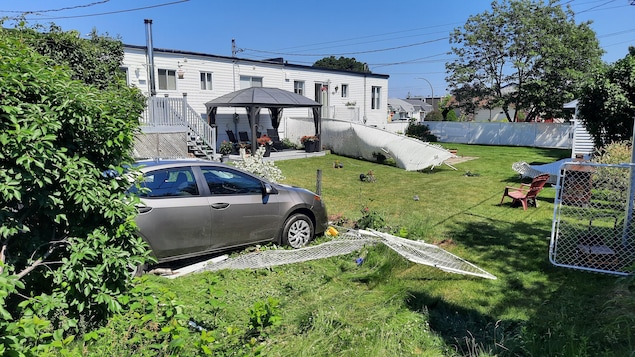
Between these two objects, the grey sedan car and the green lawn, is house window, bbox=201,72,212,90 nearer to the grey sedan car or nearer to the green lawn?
the green lawn

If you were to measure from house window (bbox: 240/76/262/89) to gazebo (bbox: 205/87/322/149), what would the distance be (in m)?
2.46

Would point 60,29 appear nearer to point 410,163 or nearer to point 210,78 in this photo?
point 210,78

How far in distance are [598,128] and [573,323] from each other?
1045 cm

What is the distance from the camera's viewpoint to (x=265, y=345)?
10.1 feet

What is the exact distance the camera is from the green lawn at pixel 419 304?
3.16 meters

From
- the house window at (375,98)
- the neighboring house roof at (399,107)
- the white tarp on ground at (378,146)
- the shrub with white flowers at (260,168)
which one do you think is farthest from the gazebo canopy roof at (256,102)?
the neighboring house roof at (399,107)

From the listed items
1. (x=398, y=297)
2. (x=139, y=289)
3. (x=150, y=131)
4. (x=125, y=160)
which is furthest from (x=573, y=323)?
(x=150, y=131)

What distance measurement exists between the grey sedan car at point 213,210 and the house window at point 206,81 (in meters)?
14.7

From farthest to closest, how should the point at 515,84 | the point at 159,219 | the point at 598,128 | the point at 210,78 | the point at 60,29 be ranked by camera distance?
the point at 515,84, the point at 210,78, the point at 598,128, the point at 60,29, the point at 159,219

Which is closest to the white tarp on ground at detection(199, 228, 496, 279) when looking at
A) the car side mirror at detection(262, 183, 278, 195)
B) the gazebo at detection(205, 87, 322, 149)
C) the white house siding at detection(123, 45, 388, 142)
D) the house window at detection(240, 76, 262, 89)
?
the car side mirror at detection(262, 183, 278, 195)

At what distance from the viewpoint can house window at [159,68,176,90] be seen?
18.0 m

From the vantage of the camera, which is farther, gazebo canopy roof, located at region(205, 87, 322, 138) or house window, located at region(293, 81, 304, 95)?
house window, located at region(293, 81, 304, 95)

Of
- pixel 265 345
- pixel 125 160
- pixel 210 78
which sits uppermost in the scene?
pixel 210 78

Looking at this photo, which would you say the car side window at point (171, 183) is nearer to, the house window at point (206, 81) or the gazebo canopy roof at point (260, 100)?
the gazebo canopy roof at point (260, 100)
